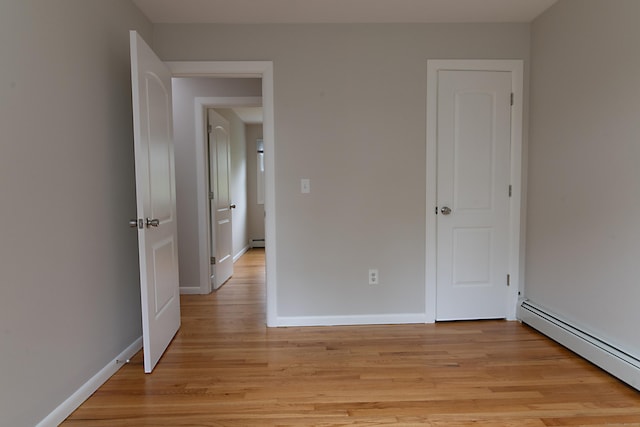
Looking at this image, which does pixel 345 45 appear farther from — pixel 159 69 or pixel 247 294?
pixel 247 294

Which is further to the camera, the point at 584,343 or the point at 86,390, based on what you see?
the point at 584,343

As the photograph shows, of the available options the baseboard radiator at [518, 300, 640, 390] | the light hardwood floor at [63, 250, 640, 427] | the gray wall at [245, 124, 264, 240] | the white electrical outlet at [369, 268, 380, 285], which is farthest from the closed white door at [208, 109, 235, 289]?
the baseboard radiator at [518, 300, 640, 390]

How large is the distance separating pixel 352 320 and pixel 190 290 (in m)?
1.81

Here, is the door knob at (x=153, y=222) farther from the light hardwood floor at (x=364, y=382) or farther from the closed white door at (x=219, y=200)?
the closed white door at (x=219, y=200)

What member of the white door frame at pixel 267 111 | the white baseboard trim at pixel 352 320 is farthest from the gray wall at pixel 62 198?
the white baseboard trim at pixel 352 320

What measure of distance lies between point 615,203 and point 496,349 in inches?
45.1

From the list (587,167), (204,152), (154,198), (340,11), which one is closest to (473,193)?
(587,167)

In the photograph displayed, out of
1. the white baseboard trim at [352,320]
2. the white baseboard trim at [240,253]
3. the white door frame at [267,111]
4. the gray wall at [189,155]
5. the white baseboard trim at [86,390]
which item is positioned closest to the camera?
the white baseboard trim at [86,390]

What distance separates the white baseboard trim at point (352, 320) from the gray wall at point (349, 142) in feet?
0.14

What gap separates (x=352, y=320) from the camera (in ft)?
9.55

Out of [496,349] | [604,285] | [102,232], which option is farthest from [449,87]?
[102,232]

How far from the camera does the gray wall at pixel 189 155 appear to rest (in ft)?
12.2

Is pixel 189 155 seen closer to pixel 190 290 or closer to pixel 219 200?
pixel 219 200

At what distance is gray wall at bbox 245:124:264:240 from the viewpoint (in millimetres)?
7016
